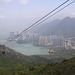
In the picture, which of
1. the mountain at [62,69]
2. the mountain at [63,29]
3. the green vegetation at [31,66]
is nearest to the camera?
the mountain at [62,69]

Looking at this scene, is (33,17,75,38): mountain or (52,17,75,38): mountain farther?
(33,17,75,38): mountain

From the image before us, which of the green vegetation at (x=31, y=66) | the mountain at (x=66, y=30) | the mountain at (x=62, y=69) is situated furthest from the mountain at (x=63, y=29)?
the mountain at (x=62, y=69)

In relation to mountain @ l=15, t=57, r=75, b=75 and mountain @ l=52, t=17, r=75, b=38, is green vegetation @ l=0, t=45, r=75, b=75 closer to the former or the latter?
mountain @ l=15, t=57, r=75, b=75

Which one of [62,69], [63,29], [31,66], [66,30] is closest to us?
[62,69]

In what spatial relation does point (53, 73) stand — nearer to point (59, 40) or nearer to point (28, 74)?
point (28, 74)

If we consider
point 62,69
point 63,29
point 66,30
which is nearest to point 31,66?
point 62,69

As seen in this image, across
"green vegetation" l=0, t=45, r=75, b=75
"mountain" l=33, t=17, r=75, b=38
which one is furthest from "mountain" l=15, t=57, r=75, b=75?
"mountain" l=33, t=17, r=75, b=38

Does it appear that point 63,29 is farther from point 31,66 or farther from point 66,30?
point 31,66

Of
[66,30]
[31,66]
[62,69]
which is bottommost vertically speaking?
[31,66]

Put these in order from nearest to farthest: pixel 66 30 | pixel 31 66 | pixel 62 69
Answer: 1. pixel 62 69
2. pixel 31 66
3. pixel 66 30

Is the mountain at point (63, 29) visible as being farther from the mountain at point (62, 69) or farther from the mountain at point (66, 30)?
the mountain at point (62, 69)

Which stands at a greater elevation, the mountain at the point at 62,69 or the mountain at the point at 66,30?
the mountain at the point at 66,30
